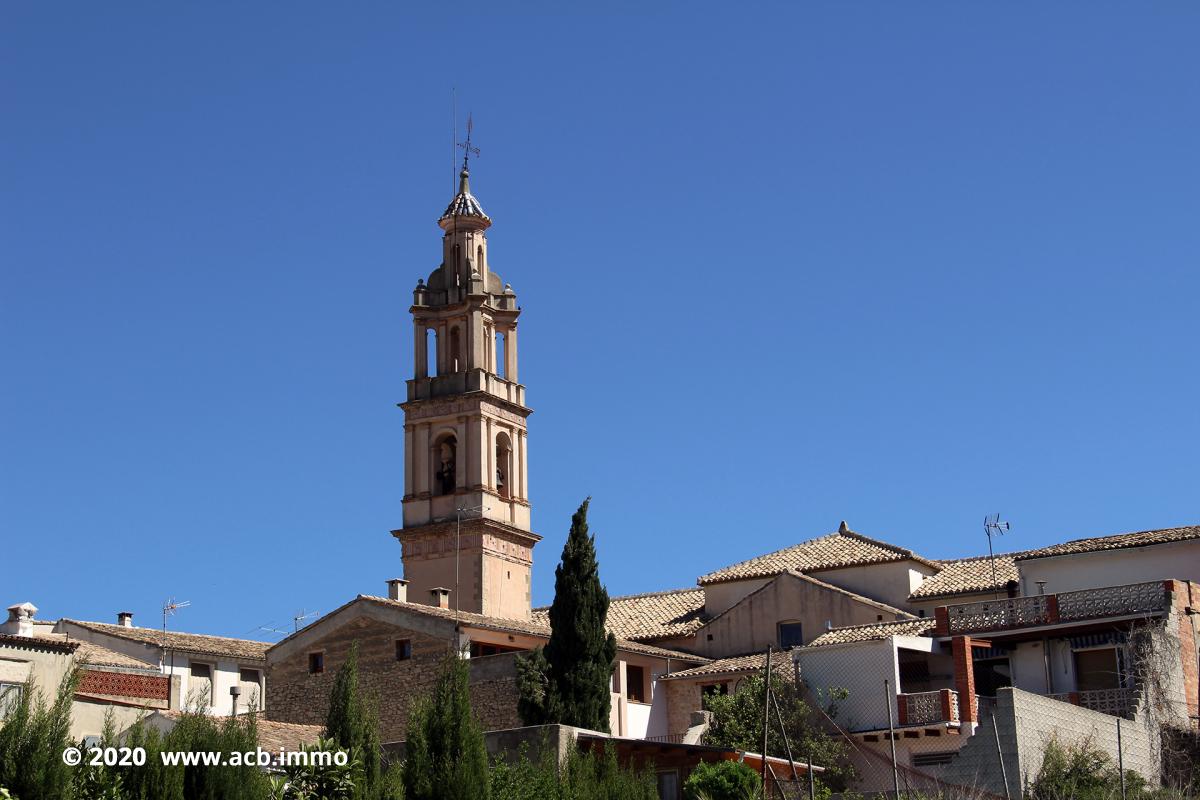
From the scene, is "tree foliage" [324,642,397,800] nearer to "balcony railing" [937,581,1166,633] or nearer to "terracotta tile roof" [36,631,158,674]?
"terracotta tile roof" [36,631,158,674]

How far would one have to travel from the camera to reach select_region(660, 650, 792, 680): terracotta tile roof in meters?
41.4

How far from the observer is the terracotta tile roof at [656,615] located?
4919 centimetres

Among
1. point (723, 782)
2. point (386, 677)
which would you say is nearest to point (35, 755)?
point (723, 782)

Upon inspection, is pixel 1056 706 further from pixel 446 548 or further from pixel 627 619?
pixel 446 548

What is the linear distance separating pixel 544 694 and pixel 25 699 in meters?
17.9

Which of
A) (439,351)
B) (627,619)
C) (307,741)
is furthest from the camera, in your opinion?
(439,351)

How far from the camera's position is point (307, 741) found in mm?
33719

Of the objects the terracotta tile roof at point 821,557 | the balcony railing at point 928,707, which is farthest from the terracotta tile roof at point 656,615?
the balcony railing at point 928,707

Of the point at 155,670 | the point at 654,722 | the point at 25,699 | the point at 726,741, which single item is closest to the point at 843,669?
the point at 726,741

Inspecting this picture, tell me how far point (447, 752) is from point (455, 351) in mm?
37382

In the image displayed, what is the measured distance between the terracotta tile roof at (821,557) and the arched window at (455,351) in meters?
16.0

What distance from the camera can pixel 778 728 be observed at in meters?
37.9

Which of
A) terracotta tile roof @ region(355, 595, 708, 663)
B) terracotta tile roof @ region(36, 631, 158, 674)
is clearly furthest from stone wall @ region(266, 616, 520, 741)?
terracotta tile roof @ region(36, 631, 158, 674)

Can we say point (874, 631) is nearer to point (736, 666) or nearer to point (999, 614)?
point (999, 614)
